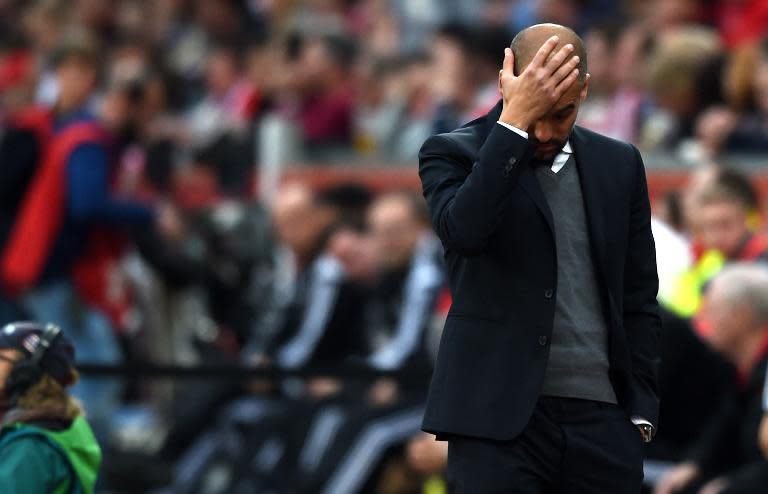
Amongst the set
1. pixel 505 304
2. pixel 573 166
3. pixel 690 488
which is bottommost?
pixel 690 488

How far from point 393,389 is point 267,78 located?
5589 millimetres

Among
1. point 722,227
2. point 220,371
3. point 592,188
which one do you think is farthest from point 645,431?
point 220,371

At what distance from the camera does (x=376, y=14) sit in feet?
48.9

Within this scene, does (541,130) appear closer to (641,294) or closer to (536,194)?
(536,194)

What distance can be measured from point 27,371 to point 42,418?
15 centimetres

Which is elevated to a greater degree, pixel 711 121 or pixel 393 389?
pixel 711 121

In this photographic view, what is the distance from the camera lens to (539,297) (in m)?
4.57

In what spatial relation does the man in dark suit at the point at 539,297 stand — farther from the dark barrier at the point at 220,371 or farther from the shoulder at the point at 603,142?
the dark barrier at the point at 220,371

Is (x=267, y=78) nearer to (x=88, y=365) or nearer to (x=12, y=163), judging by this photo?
(x=12, y=163)

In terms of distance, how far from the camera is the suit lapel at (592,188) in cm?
467

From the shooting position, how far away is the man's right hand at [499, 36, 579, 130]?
4406mm

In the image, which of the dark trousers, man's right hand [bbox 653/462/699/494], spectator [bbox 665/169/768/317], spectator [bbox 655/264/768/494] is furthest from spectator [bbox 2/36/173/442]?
the dark trousers

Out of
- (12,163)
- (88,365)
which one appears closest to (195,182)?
(12,163)

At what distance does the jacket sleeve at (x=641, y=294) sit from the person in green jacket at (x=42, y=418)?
5.88ft
